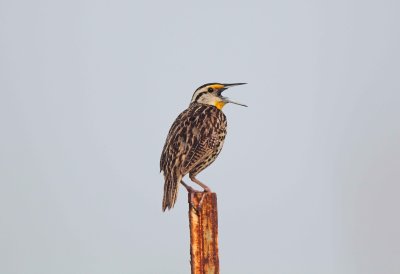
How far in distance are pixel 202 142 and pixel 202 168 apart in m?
0.37

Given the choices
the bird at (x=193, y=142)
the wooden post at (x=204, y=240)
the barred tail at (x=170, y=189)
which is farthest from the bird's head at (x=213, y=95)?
the wooden post at (x=204, y=240)

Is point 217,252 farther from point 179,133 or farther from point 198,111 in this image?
point 198,111

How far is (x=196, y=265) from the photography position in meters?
4.55

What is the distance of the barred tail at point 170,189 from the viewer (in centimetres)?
602

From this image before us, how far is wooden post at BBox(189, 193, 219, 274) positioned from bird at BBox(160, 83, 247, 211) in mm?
1412

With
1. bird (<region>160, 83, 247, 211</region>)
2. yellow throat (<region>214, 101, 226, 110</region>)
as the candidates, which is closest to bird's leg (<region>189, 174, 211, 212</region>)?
bird (<region>160, 83, 247, 211</region>)

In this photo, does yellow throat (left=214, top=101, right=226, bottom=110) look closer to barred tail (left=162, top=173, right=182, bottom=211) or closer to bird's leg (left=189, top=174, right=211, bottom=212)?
bird's leg (left=189, top=174, right=211, bottom=212)

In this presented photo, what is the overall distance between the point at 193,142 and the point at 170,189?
0.94 meters

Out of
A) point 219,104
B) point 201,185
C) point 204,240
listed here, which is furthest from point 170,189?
point 219,104

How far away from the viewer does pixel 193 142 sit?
709 centimetres

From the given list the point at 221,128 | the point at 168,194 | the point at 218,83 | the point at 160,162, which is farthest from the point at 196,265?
the point at 218,83

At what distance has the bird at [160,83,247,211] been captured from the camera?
6.70 m

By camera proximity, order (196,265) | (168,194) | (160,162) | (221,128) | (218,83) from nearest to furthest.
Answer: (196,265) → (168,194) → (160,162) → (221,128) → (218,83)

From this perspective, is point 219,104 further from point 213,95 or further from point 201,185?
point 201,185
